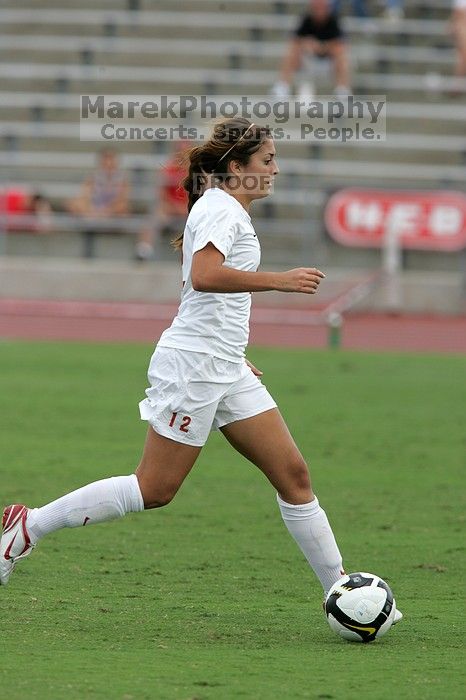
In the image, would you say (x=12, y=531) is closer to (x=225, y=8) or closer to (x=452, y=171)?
(x=452, y=171)

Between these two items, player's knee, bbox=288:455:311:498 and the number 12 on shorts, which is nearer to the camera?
the number 12 on shorts

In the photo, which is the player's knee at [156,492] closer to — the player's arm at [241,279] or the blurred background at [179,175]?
the player's arm at [241,279]

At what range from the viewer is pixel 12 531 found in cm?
577

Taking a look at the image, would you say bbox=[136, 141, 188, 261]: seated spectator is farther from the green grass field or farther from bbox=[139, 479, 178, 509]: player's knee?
bbox=[139, 479, 178, 509]: player's knee

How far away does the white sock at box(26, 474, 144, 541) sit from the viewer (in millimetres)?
5621

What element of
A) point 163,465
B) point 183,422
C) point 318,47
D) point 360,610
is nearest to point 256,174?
point 183,422

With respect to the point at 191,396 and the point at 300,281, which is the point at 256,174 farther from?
the point at 191,396

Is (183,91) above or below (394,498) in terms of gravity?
above

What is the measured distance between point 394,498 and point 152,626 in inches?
137

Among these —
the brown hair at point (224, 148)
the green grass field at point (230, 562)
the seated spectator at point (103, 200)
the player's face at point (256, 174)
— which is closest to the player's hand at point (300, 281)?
the player's face at point (256, 174)

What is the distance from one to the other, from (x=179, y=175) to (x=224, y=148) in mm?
13042

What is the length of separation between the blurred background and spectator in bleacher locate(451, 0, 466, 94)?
0.14ft

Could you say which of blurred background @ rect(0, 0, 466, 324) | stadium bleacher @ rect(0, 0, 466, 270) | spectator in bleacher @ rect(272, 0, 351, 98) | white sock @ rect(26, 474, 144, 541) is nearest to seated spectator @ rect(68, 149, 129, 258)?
blurred background @ rect(0, 0, 466, 324)

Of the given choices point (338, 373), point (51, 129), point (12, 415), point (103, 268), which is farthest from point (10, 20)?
point (12, 415)
